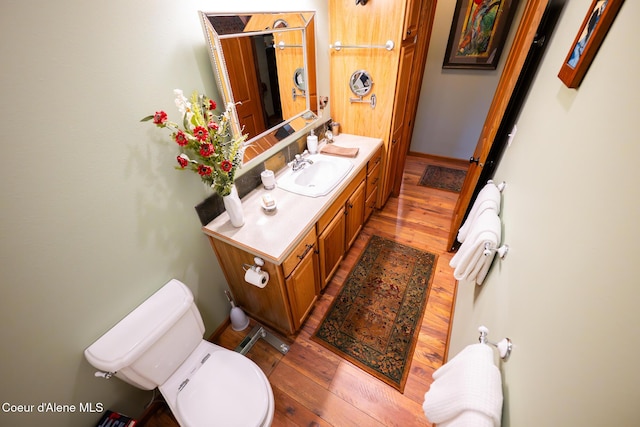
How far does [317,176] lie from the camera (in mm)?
1965

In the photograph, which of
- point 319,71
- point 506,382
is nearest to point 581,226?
point 506,382

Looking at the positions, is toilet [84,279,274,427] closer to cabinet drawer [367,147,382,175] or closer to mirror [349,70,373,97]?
cabinet drawer [367,147,382,175]

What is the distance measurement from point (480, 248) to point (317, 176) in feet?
3.99

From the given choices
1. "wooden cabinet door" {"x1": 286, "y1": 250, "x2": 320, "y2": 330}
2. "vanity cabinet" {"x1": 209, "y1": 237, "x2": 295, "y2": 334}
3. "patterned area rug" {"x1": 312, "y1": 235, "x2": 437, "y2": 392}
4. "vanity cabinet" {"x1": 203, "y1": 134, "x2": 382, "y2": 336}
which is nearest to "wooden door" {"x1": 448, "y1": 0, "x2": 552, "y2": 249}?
"patterned area rug" {"x1": 312, "y1": 235, "x2": 437, "y2": 392}

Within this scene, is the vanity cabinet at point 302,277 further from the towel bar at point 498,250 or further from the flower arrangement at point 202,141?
the towel bar at point 498,250

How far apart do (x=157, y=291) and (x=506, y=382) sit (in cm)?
143

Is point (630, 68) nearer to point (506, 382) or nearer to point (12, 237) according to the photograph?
point (506, 382)

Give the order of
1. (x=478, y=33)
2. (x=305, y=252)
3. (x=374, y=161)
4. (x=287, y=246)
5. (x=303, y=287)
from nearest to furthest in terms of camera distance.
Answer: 1. (x=287, y=246)
2. (x=305, y=252)
3. (x=303, y=287)
4. (x=374, y=161)
5. (x=478, y=33)

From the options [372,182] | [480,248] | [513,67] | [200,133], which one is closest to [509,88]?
[513,67]

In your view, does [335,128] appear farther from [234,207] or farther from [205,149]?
[205,149]

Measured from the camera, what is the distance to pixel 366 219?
2.54m

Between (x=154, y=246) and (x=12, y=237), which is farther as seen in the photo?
(x=154, y=246)

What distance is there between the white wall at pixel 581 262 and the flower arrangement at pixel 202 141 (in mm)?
1170

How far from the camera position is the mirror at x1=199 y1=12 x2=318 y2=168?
1.21m
